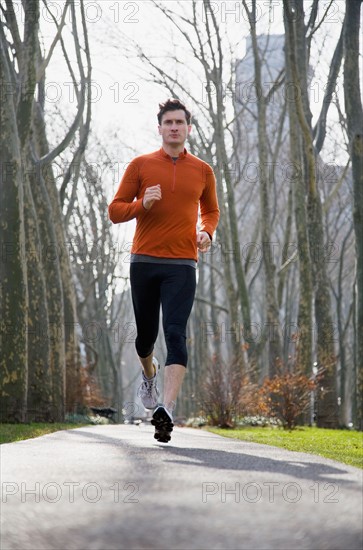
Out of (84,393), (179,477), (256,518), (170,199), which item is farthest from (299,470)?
(84,393)

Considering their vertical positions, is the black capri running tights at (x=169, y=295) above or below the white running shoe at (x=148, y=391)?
above

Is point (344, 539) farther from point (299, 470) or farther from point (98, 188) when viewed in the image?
point (98, 188)

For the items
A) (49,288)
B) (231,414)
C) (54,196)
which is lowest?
(231,414)

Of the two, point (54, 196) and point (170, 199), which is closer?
point (170, 199)

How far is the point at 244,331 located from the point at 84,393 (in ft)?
19.7

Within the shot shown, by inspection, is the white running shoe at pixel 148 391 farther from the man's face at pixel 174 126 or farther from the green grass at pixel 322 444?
the man's face at pixel 174 126

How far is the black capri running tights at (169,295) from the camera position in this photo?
664cm

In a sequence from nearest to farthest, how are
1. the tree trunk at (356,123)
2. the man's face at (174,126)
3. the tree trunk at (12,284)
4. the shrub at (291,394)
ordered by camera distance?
the man's face at (174,126), the tree trunk at (12,284), the shrub at (291,394), the tree trunk at (356,123)

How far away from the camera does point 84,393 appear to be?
2000cm

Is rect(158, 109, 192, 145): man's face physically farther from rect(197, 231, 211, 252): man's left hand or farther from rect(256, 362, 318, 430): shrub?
rect(256, 362, 318, 430): shrub

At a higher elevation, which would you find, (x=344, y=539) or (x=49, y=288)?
(x=49, y=288)

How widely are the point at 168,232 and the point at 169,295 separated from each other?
0.43m

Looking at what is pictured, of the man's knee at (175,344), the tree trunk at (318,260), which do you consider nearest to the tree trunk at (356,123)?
the tree trunk at (318,260)

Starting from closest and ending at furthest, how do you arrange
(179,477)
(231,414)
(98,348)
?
(179,477), (231,414), (98,348)
